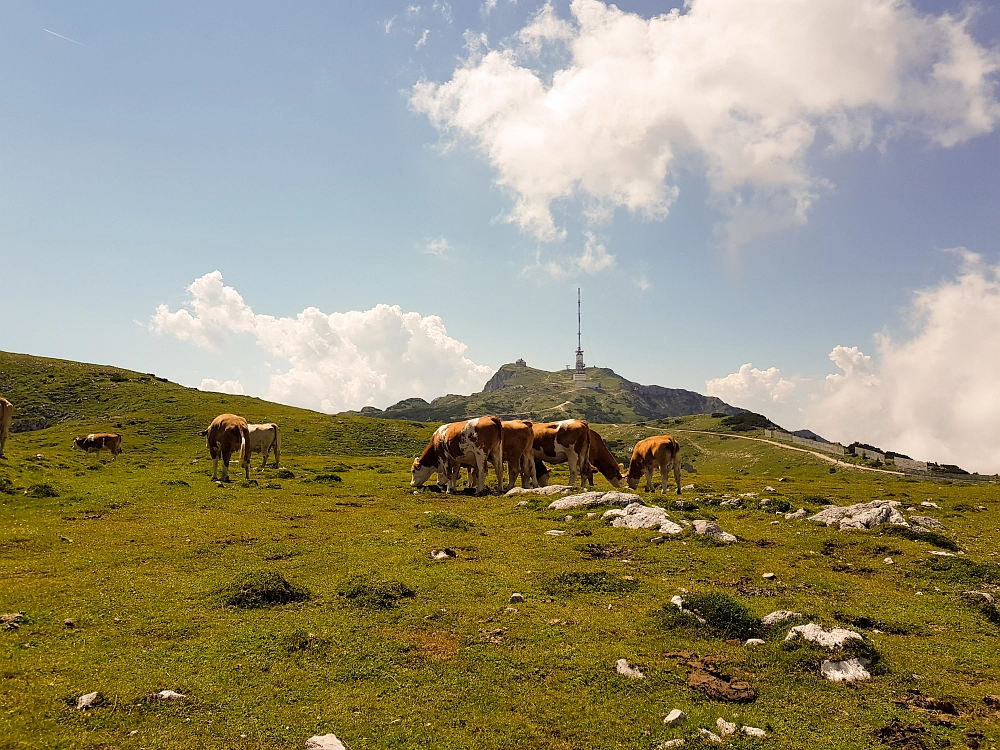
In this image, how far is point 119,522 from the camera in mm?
19969

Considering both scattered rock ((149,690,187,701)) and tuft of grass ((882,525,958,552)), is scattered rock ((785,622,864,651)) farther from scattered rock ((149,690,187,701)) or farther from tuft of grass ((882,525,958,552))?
tuft of grass ((882,525,958,552))

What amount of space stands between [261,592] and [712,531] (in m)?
13.3

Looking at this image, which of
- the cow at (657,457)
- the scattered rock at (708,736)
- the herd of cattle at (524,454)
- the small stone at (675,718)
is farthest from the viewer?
the cow at (657,457)

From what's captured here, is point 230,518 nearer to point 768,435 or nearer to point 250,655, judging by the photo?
point 250,655

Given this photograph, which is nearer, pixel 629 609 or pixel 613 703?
pixel 613 703

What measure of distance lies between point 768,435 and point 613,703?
162m

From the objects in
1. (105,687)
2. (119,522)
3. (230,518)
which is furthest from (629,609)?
(119,522)

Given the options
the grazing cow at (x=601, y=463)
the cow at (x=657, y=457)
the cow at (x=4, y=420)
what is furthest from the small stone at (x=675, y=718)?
the cow at (x=4, y=420)

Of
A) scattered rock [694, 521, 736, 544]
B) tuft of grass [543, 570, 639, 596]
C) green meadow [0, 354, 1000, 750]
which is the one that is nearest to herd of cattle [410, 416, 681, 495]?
green meadow [0, 354, 1000, 750]

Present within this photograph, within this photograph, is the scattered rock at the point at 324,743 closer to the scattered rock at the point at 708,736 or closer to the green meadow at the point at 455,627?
the green meadow at the point at 455,627

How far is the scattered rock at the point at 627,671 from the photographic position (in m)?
8.87

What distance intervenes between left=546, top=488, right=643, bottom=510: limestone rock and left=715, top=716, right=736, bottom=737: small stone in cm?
1392

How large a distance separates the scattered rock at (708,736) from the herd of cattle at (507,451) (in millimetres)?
21969

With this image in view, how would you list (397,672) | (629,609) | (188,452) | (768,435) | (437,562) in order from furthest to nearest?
(768,435) < (188,452) < (437,562) < (629,609) < (397,672)
